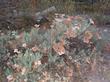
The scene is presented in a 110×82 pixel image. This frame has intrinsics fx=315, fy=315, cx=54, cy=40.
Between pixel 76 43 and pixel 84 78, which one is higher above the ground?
pixel 76 43

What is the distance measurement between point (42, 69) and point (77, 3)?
446 centimetres

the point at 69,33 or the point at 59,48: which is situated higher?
the point at 69,33

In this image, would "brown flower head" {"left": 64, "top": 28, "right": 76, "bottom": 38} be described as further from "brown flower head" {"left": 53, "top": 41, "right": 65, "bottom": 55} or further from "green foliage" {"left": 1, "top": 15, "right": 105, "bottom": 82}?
"brown flower head" {"left": 53, "top": 41, "right": 65, "bottom": 55}

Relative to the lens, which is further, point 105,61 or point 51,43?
point 105,61

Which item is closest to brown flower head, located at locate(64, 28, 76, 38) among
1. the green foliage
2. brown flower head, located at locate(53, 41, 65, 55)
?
the green foliage

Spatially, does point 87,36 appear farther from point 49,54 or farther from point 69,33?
point 49,54

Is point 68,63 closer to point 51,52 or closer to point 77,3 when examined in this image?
point 51,52

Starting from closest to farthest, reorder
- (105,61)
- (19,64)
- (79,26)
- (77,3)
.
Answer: (19,64)
(79,26)
(105,61)
(77,3)

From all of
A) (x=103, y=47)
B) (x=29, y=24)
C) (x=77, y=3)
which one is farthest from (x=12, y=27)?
(x=77, y=3)

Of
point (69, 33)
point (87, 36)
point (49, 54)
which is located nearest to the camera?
point (49, 54)

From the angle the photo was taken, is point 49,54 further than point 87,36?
No

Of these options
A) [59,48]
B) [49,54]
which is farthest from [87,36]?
[49,54]

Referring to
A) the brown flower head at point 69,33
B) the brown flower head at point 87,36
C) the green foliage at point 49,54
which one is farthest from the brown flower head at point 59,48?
the brown flower head at point 87,36

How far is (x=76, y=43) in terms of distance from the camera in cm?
409
